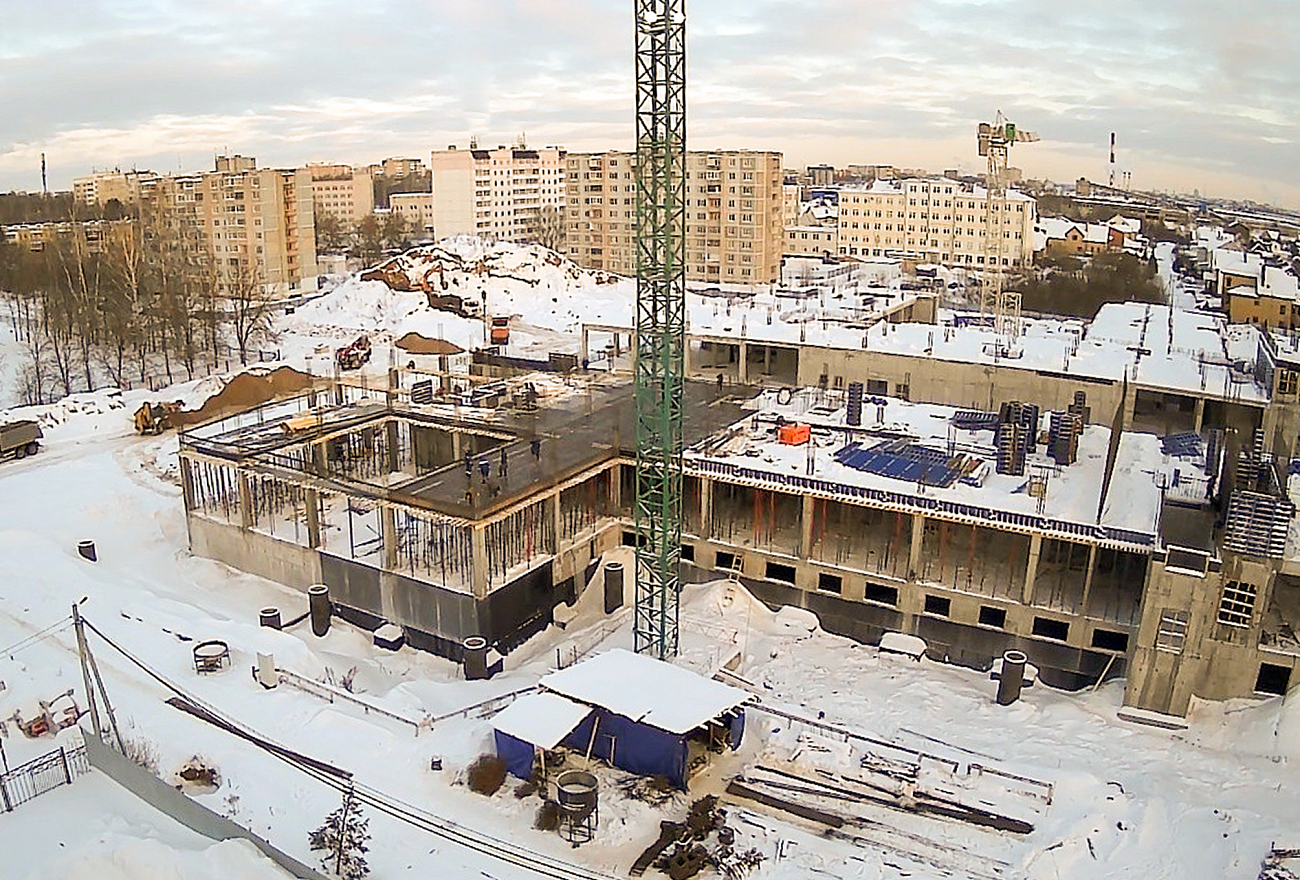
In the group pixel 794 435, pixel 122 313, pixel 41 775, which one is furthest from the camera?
pixel 122 313

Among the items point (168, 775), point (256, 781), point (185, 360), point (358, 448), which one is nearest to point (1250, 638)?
point (256, 781)

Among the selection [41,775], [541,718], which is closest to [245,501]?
[41,775]

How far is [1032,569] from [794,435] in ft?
23.6

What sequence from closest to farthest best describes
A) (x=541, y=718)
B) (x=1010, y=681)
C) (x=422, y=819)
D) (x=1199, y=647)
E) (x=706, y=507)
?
(x=422, y=819)
(x=541, y=718)
(x=1199, y=647)
(x=1010, y=681)
(x=706, y=507)

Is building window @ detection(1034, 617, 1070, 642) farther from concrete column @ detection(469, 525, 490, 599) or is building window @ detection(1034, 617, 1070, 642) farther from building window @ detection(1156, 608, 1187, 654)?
concrete column @ detection(469, 525, 490, 599)

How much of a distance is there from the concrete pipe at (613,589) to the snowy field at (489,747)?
0.52 m

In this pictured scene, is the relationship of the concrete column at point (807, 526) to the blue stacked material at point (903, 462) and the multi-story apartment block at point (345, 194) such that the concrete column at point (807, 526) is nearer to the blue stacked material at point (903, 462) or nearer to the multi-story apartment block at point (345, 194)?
the blue stacked material at point (903, 462)

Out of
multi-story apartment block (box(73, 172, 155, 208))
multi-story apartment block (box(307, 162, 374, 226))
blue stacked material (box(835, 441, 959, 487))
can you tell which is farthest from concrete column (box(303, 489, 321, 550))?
multi-story apartment block (box(307, 162, 374, 226))

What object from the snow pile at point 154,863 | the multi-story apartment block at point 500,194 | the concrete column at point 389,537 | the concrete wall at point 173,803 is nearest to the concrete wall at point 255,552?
the concrete column at point 389,537

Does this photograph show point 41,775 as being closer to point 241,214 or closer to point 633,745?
point 633,745

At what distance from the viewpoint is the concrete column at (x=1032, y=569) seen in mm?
19797

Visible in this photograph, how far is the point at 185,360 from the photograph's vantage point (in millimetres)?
45375

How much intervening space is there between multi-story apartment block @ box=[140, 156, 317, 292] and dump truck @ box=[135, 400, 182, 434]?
25619mm

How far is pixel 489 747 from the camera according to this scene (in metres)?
15.4
